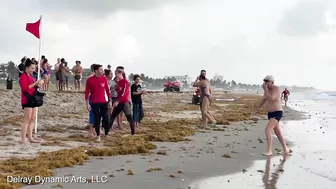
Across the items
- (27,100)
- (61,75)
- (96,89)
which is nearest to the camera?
(27,100)

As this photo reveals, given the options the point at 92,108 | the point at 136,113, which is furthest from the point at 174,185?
the point at 136,113

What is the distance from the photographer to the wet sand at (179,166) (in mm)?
5992

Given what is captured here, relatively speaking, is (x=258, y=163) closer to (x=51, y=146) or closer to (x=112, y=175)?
(x=112, y=175)

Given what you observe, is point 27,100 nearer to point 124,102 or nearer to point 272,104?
point 124,102

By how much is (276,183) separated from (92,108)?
5.24 metres

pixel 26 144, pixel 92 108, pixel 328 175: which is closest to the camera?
pixel 328 175

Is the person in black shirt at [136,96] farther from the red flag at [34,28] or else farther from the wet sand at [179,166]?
the red flag at [34,28]

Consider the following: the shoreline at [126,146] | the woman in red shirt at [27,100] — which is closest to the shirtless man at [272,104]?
the shoreline at [126,146]

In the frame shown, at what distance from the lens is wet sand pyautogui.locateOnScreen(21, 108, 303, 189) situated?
599 centimetres

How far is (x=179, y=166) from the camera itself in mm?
7266

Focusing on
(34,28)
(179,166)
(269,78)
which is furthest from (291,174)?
(34,28)

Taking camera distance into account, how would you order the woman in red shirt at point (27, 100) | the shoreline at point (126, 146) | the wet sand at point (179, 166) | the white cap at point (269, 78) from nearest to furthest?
the wet sand at point (179, 166), the shoreline at point (126, 146), the woman in red shirt at point (27, 100), the white cap at point (269, 78)

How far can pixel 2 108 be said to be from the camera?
14.9m

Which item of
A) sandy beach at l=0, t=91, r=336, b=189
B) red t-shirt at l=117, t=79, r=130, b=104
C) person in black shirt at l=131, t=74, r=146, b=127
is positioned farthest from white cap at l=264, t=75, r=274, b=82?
person in black shirt at l=131, t=74, r=146, b=127
